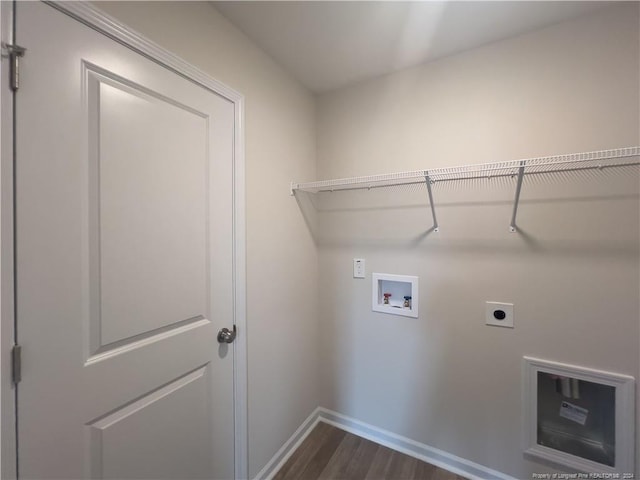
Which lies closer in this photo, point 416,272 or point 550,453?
point 550,453

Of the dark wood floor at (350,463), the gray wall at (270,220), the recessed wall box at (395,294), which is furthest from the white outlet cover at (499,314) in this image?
the gray wall at (270,220)

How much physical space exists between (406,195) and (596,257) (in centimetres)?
97

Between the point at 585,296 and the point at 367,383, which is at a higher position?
the point at 585,296

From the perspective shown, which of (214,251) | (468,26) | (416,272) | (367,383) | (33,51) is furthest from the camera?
(367,383)

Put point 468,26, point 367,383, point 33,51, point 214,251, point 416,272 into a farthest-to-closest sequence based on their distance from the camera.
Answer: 1. point 367,383
2. point 416,272
3. point 468,26
4. point 214,251
5. point 33,51

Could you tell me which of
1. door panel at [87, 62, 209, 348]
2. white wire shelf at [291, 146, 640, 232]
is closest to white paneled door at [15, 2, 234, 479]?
door panel at [87, 62, 209, 348]

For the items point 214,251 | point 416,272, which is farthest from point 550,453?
point 214,251

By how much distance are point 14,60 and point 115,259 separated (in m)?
0.59

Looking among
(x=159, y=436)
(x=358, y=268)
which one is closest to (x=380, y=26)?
(x=358, y=268)

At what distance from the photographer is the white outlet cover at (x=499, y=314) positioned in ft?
4.78

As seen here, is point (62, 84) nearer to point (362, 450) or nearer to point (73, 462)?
point (73, 462)

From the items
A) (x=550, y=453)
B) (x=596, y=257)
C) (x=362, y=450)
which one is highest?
(x=596, y=257)

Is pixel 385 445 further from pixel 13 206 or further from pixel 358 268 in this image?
pixel 13 206

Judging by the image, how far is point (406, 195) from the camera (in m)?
1.71
